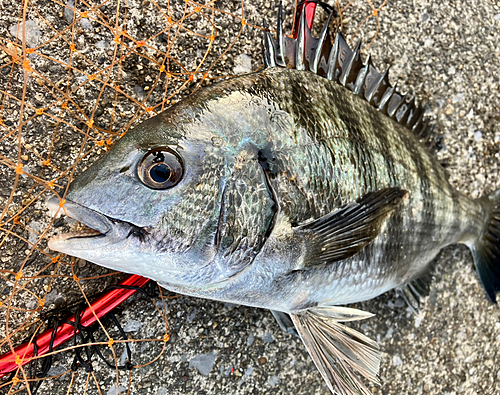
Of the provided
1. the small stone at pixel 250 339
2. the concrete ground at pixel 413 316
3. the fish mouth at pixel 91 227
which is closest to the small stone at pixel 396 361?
the concrete ground at pixel 413 316

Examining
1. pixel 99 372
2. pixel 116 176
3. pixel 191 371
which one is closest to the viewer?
pixel 116 176

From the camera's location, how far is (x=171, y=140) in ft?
3.06

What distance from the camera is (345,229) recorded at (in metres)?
1.10

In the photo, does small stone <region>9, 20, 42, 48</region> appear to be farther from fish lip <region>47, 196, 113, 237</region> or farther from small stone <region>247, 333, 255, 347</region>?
small stone <region>247, 333, 255, 347</region>

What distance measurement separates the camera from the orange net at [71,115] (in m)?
1.23

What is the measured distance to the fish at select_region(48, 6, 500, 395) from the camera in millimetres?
891

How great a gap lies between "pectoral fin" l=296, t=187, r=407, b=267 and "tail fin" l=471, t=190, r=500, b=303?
1065mm

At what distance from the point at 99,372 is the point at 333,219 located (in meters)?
1.07

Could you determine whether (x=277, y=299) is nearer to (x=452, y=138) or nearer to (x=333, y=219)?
(x=333, y=219)

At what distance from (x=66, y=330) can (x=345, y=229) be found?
3.38ft

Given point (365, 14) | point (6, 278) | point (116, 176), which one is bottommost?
point (116, 176)

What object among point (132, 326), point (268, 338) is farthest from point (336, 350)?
point (132, 326)

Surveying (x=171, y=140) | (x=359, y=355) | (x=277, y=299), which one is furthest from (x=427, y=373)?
(x=171, y=140)

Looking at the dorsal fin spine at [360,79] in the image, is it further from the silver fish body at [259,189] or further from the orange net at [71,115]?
the orange net at [71,115]
